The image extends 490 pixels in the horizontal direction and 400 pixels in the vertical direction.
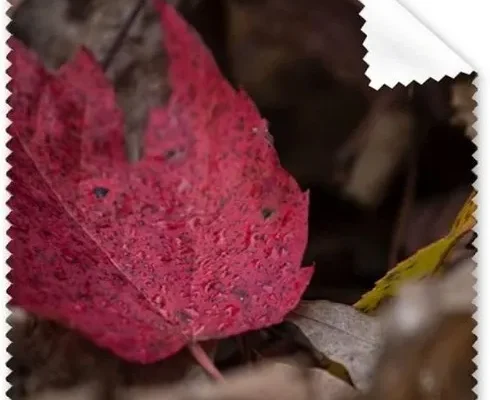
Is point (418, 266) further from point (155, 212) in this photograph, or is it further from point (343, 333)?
point (155, 212)

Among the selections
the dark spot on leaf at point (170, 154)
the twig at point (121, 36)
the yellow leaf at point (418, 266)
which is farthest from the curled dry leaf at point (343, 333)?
the twig at point (121, 36)

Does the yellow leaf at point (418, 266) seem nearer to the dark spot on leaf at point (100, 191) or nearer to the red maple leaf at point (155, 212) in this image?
the red maple leaf at point (155, 212)

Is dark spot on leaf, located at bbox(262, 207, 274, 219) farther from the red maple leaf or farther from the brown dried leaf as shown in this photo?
the brown dried leaf

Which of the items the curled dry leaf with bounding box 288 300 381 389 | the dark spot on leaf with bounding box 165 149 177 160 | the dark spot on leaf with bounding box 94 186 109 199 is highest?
the dark spot on leaf with bounding box 165 149 177 160

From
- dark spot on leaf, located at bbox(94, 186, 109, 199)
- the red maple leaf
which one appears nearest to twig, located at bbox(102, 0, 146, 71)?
the red maple leaf

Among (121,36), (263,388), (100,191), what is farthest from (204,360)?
(121,36)

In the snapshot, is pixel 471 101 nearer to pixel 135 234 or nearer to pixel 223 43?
pixel 223 43
